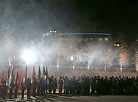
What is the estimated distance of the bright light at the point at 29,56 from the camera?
32.7 meters

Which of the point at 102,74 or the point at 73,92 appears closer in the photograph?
the point at 73,92

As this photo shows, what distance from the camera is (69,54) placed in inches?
1941

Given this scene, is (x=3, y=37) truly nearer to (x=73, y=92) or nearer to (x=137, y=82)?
(x=73, y=92)

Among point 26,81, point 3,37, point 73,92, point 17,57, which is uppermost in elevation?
point 3,37

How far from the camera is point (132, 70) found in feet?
76.3

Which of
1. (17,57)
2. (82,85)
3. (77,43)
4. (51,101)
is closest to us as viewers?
(51,101)

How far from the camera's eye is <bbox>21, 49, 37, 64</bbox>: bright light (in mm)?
32694

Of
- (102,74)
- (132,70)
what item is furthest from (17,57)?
(132,70)

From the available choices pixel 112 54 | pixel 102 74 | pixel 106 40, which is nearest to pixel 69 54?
pixel 112 54

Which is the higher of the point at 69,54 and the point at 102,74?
the point at 69,54

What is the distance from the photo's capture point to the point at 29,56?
115 feet

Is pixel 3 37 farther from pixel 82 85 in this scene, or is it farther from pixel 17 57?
pixel 82 85

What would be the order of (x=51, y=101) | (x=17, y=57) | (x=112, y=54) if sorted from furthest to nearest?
1. (x=112, y=54)
2. (x=17, y=57)
3. (x=51, y=101)

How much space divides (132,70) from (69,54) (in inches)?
1077
